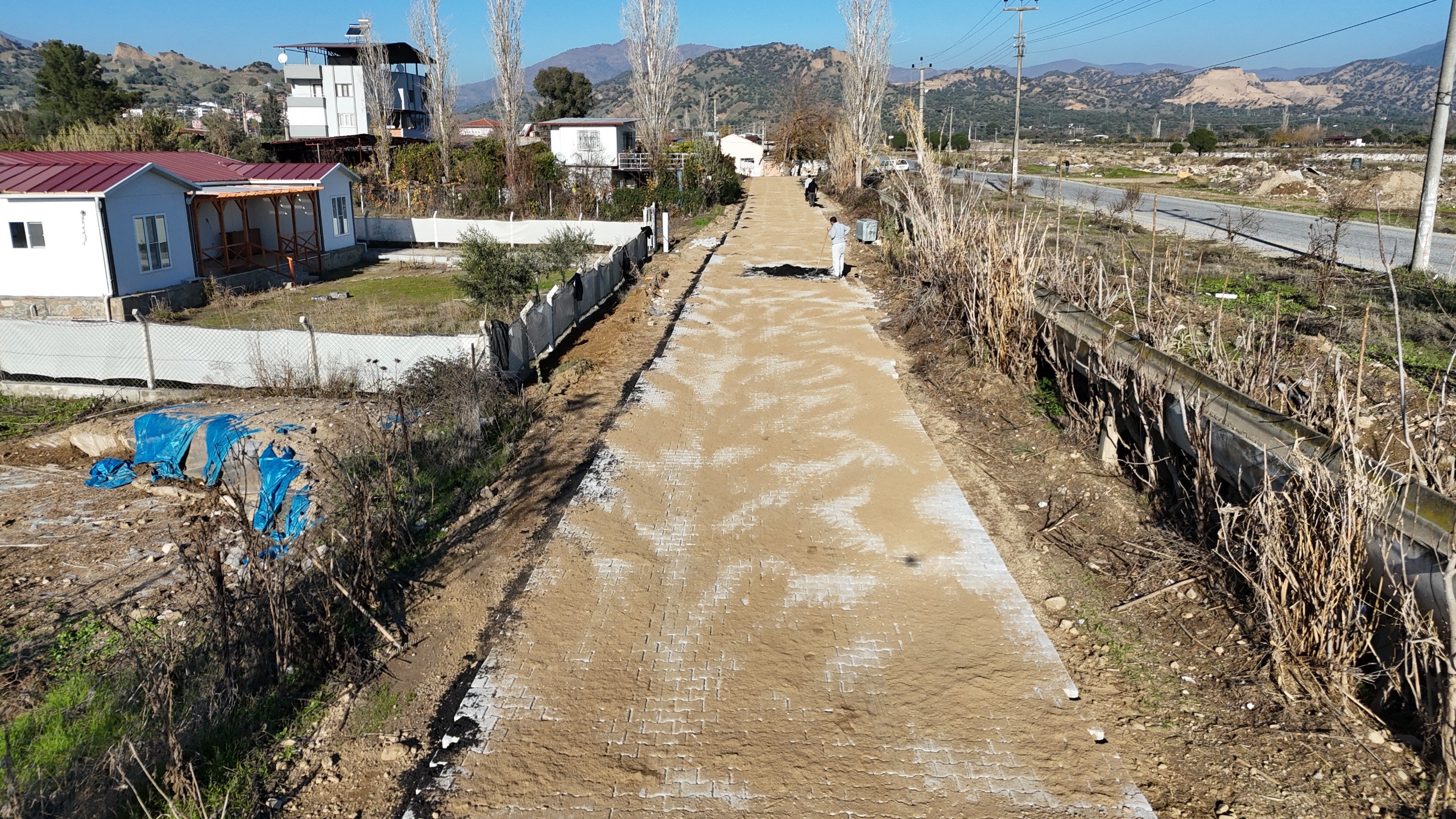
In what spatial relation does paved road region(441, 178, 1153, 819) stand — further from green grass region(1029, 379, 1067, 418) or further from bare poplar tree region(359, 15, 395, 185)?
bare poplar tree region(359, 15, 395, 185)

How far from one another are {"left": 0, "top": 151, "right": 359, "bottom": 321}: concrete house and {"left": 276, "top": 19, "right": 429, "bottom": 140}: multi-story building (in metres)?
38.9

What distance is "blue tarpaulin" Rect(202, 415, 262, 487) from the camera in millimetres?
10164

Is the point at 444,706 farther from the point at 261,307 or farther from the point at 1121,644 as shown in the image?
the point at 261,307

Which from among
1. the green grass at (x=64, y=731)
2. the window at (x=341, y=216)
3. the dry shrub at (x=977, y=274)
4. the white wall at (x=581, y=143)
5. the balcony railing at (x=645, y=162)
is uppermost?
the white wall at (x=581, y=143)

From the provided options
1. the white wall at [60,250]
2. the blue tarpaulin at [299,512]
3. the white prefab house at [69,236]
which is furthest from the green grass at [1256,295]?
the white wall at [60,250]

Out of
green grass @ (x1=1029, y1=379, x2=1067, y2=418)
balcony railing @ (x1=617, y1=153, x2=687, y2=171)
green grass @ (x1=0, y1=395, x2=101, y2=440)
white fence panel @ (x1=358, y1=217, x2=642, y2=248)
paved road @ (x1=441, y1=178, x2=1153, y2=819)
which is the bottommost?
paved road @ (x1=441, y1=178, x2=1153, y2=819)

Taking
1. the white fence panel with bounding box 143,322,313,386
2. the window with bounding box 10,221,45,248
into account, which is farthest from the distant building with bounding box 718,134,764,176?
the white fence panel with bounding box 143,322,313,386

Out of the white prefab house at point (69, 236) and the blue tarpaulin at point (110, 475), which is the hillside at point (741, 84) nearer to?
the white prefab house at point (69, 236)

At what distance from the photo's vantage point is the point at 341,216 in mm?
29172

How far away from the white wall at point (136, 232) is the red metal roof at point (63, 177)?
23 cm

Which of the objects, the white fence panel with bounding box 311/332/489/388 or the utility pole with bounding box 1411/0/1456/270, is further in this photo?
the utility pole with bounding box 1411/0/1456/270

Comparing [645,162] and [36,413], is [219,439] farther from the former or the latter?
[645,162]


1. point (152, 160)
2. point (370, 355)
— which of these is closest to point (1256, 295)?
point (370, 355)

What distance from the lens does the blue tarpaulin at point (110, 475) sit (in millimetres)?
10422
